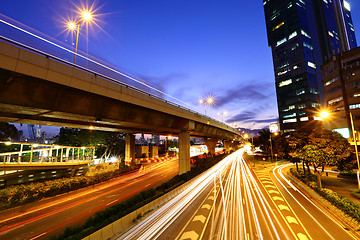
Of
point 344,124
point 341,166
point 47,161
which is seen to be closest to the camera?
point 341,166

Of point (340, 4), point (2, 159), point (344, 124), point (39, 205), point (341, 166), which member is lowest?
point (39, 205)

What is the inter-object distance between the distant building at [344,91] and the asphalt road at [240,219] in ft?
172

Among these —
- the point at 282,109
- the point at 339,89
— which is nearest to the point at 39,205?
the point at 339,89

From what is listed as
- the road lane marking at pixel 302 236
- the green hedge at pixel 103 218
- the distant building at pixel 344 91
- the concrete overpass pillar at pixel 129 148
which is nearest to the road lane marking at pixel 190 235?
the green hedge at pixel 103 218

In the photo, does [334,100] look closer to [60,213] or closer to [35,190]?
[60,213]

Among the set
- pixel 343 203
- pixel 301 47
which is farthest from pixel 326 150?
pixel 301 47

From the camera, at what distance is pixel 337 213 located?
47.9ft

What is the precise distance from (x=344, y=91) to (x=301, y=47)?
237 ft

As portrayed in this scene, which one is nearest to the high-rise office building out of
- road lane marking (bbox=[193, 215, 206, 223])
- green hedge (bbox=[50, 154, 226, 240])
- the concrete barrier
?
the concrete barrier

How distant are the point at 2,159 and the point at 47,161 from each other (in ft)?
18.1

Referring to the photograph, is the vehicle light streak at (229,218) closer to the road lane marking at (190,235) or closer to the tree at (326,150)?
the road lane marking at (190,235)

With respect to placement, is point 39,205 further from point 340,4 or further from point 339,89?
point 340,4

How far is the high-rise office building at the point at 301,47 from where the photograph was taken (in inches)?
4144

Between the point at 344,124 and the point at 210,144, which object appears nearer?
the point at 344,124
